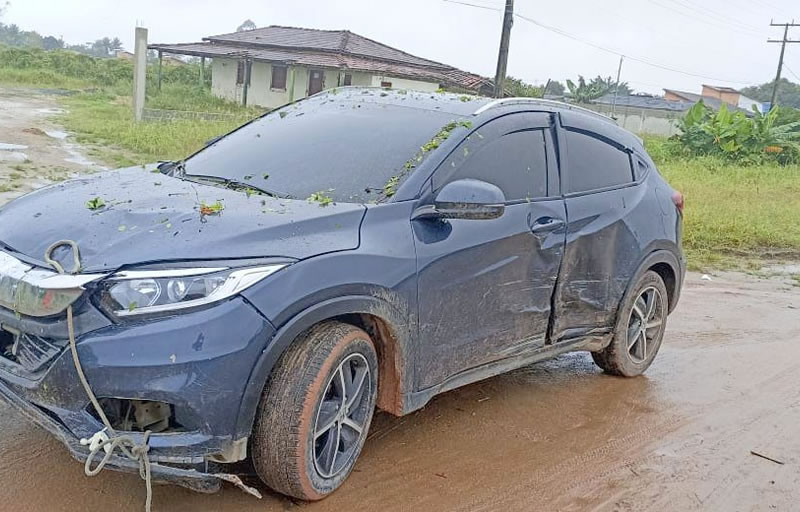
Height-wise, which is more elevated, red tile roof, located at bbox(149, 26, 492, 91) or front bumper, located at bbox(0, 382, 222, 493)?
red tile roof, located at bbox(149, 26, 492, 91)

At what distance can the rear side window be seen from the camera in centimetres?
490

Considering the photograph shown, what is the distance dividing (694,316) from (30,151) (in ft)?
38.7

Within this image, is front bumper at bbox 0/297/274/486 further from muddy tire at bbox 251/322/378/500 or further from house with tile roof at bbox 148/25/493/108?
house with tile roof at bbox 148/25/493/108

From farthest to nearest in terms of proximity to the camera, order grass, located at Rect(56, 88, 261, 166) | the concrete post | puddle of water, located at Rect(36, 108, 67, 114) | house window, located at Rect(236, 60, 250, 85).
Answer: house window, located at Rect(236, 60, 250, 85), puddle of water, located at Rect(36, 108, 67, 114), the concrete post, grass, located at Rect(56, 88, 261, 166)

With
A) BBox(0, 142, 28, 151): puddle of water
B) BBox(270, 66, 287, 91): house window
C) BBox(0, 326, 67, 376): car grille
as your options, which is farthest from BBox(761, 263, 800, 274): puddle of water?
BBox(270, 66, 287, 91): house window

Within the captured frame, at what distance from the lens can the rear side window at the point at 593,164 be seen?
4898mm

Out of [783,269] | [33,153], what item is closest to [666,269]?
[783,269]

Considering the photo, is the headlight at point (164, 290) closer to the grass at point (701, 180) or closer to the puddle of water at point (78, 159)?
the grass at point (701, 180)

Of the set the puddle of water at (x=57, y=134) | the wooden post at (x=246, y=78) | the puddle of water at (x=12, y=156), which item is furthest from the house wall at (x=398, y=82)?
→ the puddle of water at (x=12, y=156)

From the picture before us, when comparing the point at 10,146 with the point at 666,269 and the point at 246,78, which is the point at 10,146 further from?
the point at 246,78

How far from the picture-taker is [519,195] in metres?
4.43

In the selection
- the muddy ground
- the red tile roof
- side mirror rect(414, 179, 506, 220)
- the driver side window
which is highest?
the red tile roof

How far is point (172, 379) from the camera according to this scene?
9.54ft

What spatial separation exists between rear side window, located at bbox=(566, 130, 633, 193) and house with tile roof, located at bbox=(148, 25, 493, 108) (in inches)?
1075
